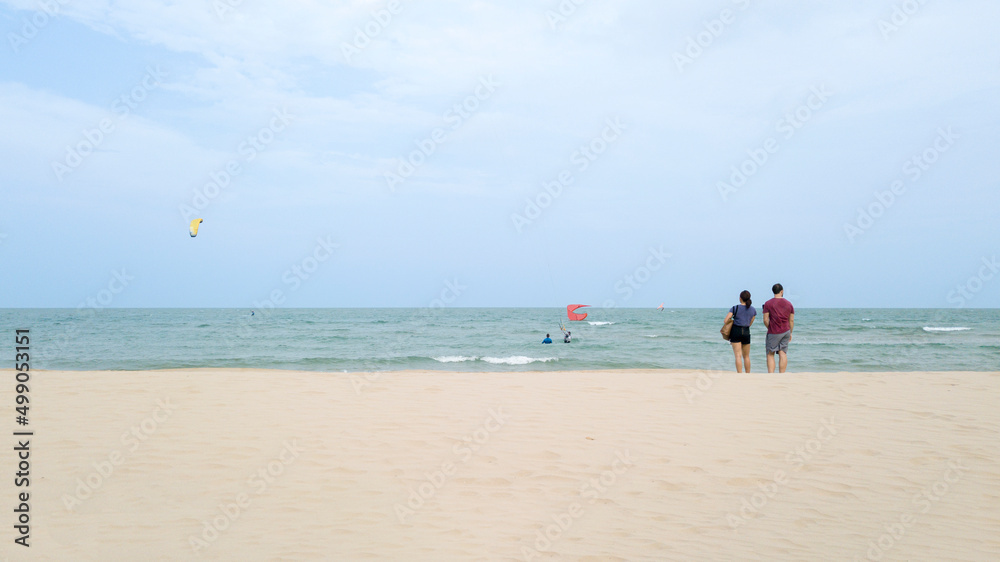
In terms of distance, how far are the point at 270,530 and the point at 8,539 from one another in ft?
5.13

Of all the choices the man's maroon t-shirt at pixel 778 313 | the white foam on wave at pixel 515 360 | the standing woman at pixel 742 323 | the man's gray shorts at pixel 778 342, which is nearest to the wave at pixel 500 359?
the white foam on wave at pixel 515 360

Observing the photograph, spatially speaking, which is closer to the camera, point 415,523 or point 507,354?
point 415,523

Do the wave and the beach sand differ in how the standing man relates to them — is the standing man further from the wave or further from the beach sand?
the wave

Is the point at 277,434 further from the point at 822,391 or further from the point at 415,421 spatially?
the point at 822,391

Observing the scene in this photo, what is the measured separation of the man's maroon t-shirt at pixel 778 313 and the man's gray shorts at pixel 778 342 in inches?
4.5

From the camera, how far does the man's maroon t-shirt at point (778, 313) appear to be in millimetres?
10602

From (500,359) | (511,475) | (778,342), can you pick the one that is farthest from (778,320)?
(500,359)

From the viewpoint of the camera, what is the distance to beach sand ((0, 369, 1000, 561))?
143 inches

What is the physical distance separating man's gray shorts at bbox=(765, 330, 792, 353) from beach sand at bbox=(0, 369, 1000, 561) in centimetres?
263

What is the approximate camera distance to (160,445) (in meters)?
5.65

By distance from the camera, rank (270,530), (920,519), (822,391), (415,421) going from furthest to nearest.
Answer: (822,391) → (415,421) → (920,519) → (270,530)

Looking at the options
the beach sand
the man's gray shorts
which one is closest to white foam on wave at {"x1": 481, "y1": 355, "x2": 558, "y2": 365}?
the man's gray shorts

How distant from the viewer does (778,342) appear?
10.9 m

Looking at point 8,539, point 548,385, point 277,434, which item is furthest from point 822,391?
point 8,539
